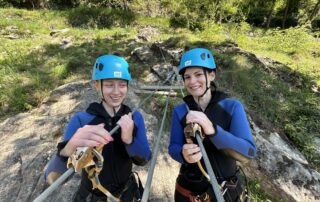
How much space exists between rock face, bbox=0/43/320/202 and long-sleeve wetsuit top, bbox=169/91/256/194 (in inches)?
56.0

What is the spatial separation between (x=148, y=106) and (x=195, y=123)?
375 centimetres

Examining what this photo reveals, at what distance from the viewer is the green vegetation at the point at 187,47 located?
615cm

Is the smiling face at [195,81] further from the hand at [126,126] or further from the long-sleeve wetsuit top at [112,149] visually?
the hand at [126,126]

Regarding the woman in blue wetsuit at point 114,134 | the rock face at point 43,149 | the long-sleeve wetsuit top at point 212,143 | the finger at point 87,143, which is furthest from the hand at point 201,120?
the rock face at point 43,149

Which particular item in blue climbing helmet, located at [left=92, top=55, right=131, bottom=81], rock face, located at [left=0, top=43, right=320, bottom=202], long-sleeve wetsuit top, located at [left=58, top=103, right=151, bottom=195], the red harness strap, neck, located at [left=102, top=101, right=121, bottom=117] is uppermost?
blue climbing helmet, located at [left=92, top=55, right=131, bottom=81]

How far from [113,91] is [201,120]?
2.50 feet

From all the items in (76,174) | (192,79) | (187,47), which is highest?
(192,79)

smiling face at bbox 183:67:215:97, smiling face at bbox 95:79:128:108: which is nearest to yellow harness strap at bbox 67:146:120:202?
smiling face at bbox 95:79:128:108

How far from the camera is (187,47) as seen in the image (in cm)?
870

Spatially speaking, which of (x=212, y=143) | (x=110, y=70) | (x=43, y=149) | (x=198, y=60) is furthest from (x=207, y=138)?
(x=43, y=149)

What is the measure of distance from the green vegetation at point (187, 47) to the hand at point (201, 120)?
293cm

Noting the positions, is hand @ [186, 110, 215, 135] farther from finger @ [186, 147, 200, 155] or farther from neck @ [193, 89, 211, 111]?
neck @ [193, 89, 211, 111]

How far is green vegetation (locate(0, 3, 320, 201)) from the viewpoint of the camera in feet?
20.2

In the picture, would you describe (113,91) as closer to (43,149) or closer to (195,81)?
(195,81)
